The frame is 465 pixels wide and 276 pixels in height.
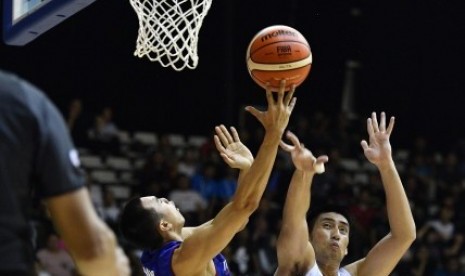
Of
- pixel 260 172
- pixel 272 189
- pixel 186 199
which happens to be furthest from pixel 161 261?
pixel 272 189

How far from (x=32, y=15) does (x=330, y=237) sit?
5.62ft

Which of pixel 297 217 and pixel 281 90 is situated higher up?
pixel 281 90

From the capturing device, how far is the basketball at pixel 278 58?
13.3ft

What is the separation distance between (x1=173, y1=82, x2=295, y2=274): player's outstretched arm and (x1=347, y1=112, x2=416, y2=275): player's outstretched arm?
1.06m

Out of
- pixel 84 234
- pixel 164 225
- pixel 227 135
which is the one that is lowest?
pixel 164 225

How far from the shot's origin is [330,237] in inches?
173

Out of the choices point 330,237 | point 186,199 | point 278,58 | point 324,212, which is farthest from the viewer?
point 186,199

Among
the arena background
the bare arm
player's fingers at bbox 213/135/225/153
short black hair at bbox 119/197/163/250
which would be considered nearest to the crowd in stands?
the arena background

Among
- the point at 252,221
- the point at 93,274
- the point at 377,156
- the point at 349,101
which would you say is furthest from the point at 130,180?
the point at 93,274

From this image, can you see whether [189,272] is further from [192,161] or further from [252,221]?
[192,161]

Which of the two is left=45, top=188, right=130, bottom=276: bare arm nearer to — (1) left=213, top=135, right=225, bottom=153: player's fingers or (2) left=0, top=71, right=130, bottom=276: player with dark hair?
(2) left=0, top=71, right=130, bottom=276: player with dark hair

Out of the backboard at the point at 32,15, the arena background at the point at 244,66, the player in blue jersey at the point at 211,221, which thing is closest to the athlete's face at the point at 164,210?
the player in blue jersey at the point at 211,221

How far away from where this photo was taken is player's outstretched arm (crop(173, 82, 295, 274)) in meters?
3.38

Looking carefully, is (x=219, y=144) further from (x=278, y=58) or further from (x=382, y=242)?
(x=382, y=242)
